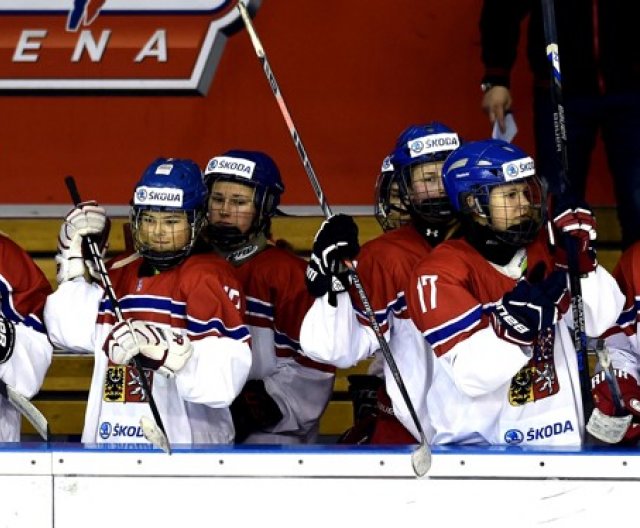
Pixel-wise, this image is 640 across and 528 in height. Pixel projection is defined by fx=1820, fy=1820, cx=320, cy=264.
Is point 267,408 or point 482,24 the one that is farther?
point 482,24

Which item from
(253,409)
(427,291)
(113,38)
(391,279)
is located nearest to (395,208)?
(391,279)

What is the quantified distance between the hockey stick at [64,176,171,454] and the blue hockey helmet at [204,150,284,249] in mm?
466

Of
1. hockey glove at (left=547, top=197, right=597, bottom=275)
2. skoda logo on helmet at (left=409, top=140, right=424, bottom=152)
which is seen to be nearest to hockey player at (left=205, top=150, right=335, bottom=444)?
skoda logo on helmet at (left=409, top=140, right=424, bottom=152)

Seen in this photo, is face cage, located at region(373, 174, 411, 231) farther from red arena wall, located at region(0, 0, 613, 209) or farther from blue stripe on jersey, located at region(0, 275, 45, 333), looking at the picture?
red arena wall, located at region(0, 0, 613, 209)

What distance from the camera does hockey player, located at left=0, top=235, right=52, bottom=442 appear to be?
4.73 m

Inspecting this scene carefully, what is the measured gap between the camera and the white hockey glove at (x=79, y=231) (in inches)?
187

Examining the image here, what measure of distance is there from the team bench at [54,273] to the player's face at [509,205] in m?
1.83

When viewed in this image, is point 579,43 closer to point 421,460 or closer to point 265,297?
point 265,297

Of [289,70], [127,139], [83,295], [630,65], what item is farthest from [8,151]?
[630,65]

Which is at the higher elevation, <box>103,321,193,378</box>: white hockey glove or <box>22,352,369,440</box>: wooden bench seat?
<box>103,321,193,378</box>: white hockey glove

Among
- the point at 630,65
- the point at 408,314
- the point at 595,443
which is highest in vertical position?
the point at 630,65

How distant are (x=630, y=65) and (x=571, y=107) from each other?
233 millimetres

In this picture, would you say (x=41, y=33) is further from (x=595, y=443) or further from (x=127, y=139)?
(x=595, y=443)

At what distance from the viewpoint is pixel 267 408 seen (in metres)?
5.03
